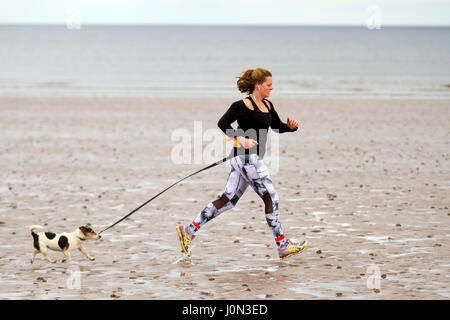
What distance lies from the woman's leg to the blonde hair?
940mm

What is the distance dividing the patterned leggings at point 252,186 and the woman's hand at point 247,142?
0.29 metres

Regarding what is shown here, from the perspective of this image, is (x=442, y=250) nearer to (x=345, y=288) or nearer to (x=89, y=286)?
(x=345, y=288)

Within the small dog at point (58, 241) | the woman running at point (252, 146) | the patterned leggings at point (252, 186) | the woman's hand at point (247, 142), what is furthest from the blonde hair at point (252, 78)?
the small dog at point (58, 241)

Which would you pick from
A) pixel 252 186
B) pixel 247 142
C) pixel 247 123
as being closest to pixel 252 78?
pixel 247 123

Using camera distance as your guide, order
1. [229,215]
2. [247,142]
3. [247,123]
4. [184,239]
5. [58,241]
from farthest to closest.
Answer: [229,215] → [184,239] → [58,241] → [247,123] → [247,142]

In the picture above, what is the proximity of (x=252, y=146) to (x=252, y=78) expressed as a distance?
0.81 meters

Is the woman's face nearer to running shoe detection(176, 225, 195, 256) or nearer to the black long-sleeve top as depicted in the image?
the black long-sleeve top

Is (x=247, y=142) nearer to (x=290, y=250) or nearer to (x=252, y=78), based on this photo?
(x=252, y=78)

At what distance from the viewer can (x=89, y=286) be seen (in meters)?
7.23

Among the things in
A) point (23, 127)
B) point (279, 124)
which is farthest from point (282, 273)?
point (23, 127)

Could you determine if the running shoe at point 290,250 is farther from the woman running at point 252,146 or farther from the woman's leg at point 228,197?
the woman's leg at point 228,197

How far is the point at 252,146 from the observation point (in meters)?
7.70

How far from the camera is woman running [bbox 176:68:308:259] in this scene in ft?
25.6

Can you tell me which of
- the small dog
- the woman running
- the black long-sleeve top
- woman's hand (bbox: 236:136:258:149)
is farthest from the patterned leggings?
the small dog
